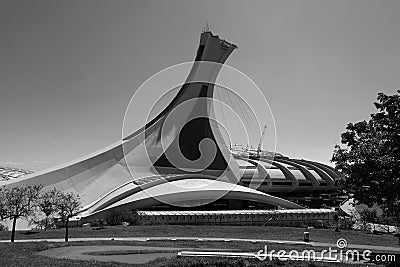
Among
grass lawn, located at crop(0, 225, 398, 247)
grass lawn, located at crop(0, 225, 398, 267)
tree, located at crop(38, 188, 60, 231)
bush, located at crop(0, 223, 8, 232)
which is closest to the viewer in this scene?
grass lawn, located at crop(0, 225, 398, 267)

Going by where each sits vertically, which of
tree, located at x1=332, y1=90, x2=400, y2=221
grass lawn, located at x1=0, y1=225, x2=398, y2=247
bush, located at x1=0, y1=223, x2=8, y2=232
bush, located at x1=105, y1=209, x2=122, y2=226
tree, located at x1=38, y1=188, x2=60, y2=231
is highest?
tree, located at x1=332, y1=90, x2=400, y2=221

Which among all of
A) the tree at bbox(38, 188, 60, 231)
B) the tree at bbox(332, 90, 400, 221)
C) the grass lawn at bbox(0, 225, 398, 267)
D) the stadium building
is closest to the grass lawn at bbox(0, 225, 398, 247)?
the grass lawn at bbox(0, 225, 398, 267)

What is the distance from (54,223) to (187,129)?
20713 millimetres

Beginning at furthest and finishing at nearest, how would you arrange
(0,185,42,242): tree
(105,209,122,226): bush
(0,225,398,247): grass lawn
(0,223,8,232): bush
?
(105,209,122,226): bush
(0,223,8,232): bush
(0,225,398,247): grass lawn
(0,185,42,242): tree

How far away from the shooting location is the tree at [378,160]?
Answer: 39.2 feet

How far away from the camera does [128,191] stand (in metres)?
30.2

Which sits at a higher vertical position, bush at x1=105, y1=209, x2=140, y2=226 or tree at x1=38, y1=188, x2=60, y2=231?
tree at x1=38, y1=188, x2=60, y2=231

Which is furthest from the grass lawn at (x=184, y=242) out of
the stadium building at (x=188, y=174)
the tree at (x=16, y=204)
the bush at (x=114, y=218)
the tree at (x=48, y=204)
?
the stadium building at (x=188, y=174)

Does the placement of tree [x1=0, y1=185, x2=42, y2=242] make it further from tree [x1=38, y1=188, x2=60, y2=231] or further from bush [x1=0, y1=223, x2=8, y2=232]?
bush [x1=0, y1=223, x2=8, y2=232]

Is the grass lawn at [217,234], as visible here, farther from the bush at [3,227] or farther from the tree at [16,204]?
the bush at [3,227]

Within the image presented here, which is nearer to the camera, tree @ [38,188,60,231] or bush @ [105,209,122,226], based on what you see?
tree @ [38,188,60,231]

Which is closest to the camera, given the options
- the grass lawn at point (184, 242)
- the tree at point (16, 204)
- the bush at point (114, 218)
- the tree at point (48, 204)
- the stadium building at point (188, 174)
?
the grass lawn at point (184, 242)

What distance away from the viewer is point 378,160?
12.1 meters

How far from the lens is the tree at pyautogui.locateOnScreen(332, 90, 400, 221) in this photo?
1196cm
